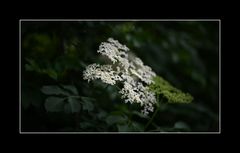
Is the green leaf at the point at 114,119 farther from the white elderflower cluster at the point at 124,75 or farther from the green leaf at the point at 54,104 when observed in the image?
the green leaf at the point at 54,104

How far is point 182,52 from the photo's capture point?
12.2 ft

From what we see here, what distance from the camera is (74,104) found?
91.1 inches

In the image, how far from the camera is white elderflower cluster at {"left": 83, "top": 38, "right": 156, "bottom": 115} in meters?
2.28

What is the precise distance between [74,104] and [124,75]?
27 cm

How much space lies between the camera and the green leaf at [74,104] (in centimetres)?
229

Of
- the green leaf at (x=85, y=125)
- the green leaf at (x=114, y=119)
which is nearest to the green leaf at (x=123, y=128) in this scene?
the green leaf at (x=114, y=119)

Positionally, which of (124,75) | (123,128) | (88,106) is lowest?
(123,128)

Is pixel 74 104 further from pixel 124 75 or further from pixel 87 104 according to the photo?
pixel 124 75

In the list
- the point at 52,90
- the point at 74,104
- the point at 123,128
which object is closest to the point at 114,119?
the point at 123,128

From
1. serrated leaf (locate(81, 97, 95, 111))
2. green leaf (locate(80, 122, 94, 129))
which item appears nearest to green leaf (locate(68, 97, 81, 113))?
serrated leaf (locate(81, 97, 95, 111))

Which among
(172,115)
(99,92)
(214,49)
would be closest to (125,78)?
(99,92)

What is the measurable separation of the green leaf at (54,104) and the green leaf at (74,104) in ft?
0.15

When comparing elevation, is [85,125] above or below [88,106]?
below

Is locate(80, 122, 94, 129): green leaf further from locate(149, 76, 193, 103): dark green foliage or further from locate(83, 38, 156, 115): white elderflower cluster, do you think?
locate(149, 76, 193, 103): dark green foliage
